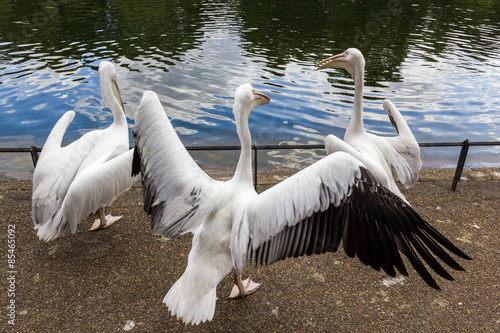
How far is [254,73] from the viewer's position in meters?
12.5

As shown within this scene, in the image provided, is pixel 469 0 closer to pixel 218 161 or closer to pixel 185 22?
pixel 185 22

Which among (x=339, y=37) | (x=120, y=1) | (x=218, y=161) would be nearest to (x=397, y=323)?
(x=218, y=161)

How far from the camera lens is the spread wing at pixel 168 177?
2881 mm

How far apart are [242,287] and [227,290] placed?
27 centimetres

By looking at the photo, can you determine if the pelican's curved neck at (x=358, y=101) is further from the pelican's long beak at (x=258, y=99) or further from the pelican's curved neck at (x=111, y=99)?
the pelican's curved neck at (x=111, y=99)

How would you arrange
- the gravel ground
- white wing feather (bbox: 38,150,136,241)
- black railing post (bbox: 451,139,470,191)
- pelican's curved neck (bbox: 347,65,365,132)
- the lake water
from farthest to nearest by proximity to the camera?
the lake water → black railing post (bbox: 451,139,470,191) → pelican's curved neck (bbox: 347,65,365,132) → white wing feather (bbox: 38,150,136,241) → the gravel ground

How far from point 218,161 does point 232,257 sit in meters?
4.98

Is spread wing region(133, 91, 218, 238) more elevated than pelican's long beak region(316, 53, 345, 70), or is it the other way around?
pelican's long beak region(316, 53, 345, 70)

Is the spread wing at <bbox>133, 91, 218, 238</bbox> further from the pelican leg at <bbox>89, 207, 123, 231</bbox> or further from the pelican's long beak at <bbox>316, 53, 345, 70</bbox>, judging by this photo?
the pelican's long beak at <bbox>316, 53, 345, 70</bbox>

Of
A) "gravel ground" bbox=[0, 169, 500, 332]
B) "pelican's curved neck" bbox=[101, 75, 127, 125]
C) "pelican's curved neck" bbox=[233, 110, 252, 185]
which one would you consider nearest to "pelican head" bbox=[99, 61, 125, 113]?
"pelican's curved neck" bbox=[101, 75, 127, 125]

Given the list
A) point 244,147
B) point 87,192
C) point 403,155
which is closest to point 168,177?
point 244,147

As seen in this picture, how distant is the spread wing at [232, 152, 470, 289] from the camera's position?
2.44 meters

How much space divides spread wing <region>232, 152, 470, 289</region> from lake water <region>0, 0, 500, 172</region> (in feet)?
15.9

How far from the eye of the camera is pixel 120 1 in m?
24.7
